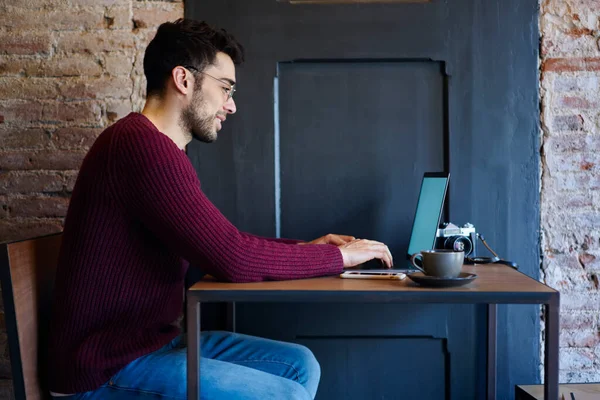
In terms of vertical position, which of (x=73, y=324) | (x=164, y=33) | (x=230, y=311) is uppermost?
(x=164, y=33)

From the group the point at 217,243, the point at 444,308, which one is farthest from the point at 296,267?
the point at 444,308

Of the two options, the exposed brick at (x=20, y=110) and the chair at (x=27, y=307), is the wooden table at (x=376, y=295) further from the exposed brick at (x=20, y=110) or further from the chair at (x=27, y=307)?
the exposed brick at (x=20, y=110)

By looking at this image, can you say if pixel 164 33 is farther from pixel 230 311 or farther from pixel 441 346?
pixel 441 346

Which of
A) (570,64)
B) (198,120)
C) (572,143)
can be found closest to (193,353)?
(198,120)

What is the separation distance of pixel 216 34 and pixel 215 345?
0.93 metres

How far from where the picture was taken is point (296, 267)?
1.63 m

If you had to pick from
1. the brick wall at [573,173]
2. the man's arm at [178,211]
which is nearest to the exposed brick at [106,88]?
the man's arm at [178,211]

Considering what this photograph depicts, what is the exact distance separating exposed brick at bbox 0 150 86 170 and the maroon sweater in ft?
2.58

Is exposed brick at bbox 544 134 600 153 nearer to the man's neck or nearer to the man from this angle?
the man

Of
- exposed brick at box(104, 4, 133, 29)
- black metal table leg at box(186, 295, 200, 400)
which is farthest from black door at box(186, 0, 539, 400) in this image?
black metal table leg at box(186, 295, 200, 400)

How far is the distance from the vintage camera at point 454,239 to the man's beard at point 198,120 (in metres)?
0.79

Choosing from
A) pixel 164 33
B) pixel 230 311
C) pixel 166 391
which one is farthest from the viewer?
pixel 230 311

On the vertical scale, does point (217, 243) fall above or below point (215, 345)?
above

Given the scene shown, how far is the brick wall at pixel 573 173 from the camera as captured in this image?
7.50 ft
